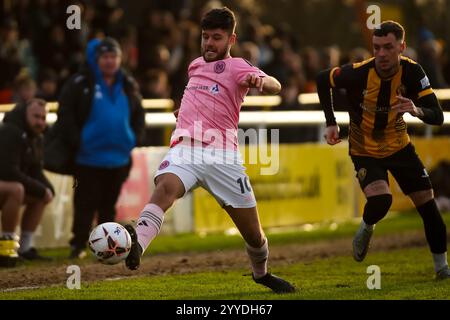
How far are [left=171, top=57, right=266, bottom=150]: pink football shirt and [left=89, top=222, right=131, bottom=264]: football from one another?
103 cm

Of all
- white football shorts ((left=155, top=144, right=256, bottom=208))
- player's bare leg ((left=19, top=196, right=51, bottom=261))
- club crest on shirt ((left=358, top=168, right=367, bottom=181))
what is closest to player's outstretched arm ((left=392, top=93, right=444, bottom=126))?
club crest on shirt ((left=358, top=168, right=367, bottom=181))

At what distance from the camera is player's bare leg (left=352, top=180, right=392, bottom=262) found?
1110cm

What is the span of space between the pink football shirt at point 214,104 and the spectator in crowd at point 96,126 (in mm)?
4203

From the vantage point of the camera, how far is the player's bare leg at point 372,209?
11102 millimetres

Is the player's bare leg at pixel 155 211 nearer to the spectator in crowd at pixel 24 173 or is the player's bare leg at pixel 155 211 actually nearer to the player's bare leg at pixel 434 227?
the player's bare leg at pixel 434 227

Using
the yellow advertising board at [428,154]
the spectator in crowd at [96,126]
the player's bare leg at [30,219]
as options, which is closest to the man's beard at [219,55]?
the spectator in crowd at [96,126]

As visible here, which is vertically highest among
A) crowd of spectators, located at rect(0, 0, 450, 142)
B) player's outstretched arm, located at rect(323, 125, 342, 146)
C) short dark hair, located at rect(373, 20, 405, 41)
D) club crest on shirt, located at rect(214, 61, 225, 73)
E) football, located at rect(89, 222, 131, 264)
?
crowd of spectators, located at rect(0, 0, 450, 142)

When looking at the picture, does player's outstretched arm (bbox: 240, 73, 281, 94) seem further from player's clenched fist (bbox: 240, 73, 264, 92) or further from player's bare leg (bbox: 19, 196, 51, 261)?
player's bare leg (bbox: 19, 196, 51, 261)

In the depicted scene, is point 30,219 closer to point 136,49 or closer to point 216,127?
point 216,127

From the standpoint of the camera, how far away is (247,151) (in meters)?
17.3
